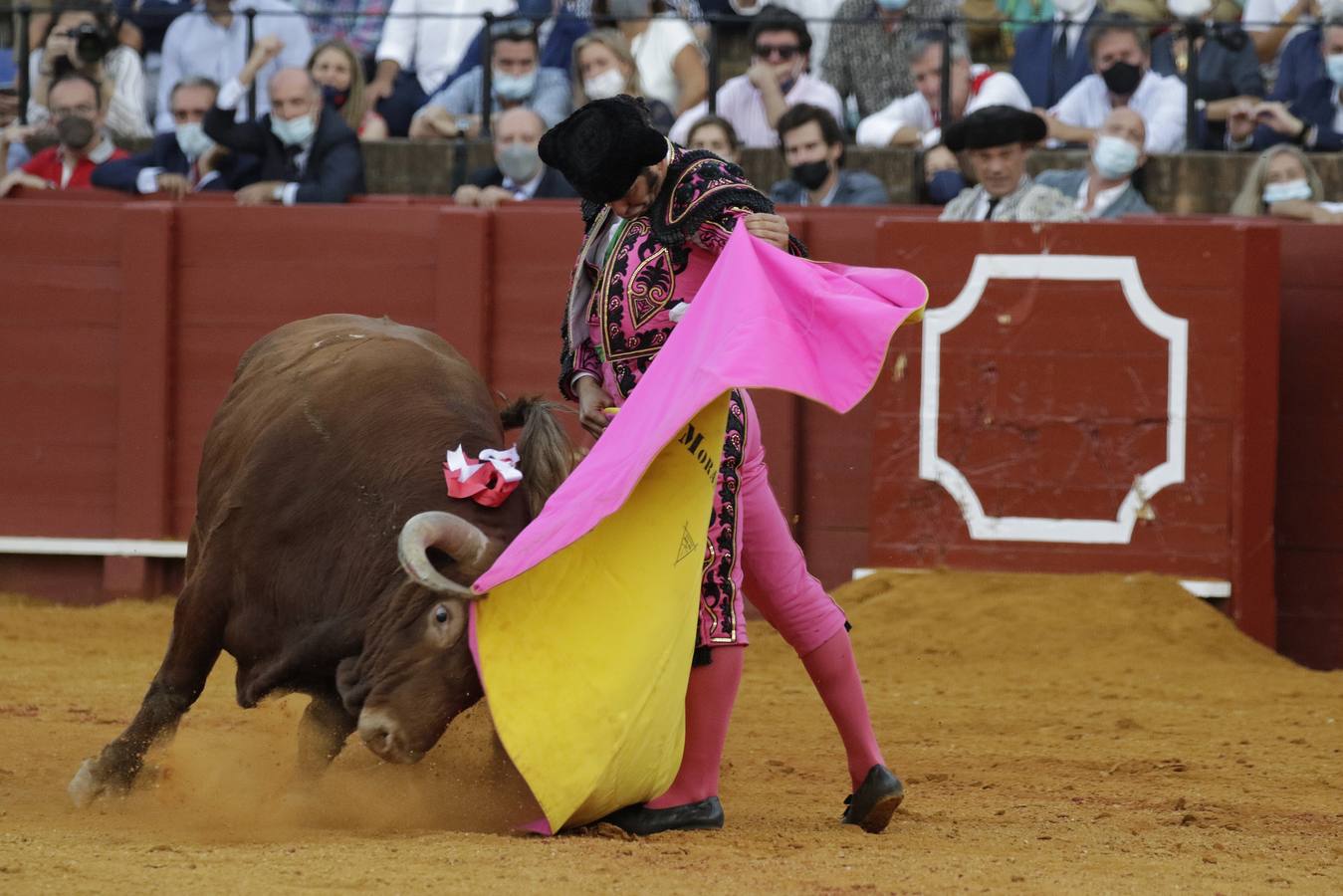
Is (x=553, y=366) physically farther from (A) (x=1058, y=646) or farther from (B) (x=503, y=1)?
(B) (x=503, y=1)

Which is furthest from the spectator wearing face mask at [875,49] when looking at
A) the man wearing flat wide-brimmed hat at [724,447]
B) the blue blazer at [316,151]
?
the man wearing flat wide-brimmed hat at [724,447]

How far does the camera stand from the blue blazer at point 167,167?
7.84 m

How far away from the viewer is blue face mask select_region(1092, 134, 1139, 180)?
7.06 meters

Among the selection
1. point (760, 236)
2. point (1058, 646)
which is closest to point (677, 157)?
point (760, 236)

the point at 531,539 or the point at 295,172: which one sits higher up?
the point at 295,172

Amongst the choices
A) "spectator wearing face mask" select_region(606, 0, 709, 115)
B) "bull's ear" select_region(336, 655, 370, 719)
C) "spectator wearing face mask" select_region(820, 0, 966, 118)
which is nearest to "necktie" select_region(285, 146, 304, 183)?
"spectator wearing face mask" select_region(606, 0, 709, 115)

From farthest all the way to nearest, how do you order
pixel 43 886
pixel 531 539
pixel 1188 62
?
pixel 1188 62, pixel 531 539, pixel 43 886

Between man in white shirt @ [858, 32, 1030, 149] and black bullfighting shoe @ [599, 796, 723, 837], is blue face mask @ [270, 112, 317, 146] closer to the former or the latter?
man in white shirt @ [858, 32, 1030, 149]

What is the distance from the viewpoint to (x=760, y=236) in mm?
3418

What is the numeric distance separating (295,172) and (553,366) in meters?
1.63

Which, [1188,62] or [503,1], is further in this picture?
[503,1]

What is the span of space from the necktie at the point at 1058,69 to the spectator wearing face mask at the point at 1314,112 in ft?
2.58

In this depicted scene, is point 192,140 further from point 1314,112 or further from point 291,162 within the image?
point 1314,112

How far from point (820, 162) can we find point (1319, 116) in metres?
1.98
